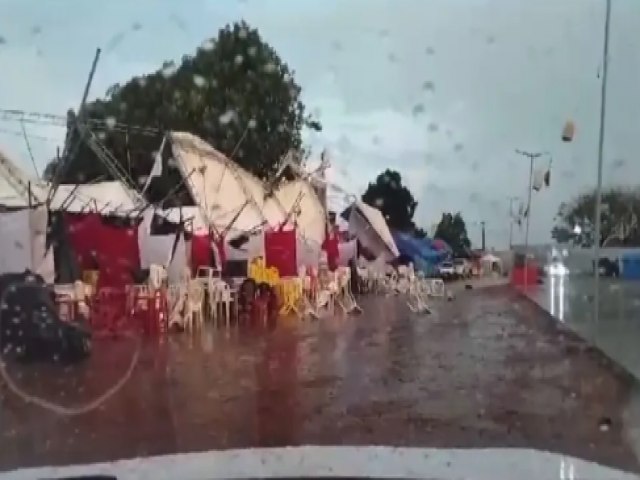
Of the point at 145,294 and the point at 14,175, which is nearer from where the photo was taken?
the point at 14,175

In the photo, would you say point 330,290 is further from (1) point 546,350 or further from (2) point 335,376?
(2) point 335,376

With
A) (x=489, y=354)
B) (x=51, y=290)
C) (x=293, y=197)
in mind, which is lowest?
(x=489, y=354)

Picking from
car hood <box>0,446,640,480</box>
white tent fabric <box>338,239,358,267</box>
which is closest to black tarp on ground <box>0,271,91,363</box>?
white tent fabric <box>338,239,358,267</box>

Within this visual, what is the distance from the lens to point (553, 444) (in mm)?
4398

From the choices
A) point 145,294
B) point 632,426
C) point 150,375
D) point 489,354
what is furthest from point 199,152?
point 632,426

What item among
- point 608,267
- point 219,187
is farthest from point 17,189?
point 608,267

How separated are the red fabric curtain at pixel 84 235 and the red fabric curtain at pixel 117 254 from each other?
0.07 metres

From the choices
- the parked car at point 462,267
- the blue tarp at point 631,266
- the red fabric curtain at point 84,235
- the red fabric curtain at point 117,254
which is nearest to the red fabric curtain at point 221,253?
the red fabric curtain at point 117,254

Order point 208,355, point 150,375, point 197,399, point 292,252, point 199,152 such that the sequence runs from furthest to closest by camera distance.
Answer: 1. point 292,252
2. point 199,152
3. point 208,355
4. point 150,375
5. point 197,399

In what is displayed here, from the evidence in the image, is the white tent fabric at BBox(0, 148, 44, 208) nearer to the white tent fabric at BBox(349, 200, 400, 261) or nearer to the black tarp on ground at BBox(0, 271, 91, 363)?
the black tarp on ground at BBox(0, 271, 91, 363)

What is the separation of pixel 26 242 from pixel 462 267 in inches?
176

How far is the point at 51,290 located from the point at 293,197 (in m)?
2.53

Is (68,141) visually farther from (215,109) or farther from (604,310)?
(604,310)

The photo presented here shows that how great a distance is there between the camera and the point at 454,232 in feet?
22.0
